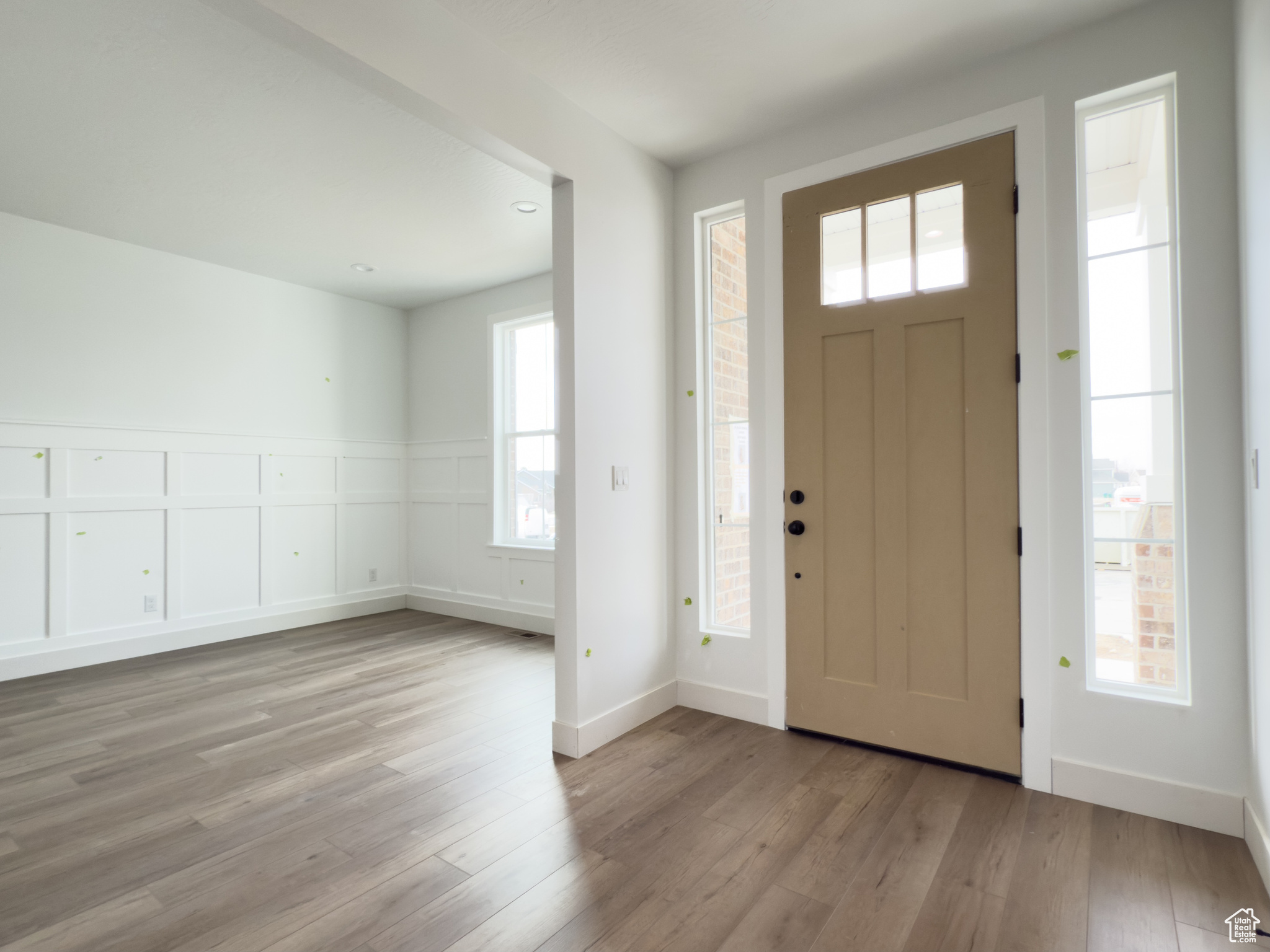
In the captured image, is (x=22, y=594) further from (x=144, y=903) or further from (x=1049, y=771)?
(x=1049, y=771)

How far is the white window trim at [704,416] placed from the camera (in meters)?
3.20

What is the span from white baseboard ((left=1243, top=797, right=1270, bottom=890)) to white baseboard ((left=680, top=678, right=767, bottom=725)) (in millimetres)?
1607

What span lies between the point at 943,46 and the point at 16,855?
4.13 meters

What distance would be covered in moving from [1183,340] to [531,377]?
411cm

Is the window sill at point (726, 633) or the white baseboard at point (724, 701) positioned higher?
the window sill at point (726, 633)

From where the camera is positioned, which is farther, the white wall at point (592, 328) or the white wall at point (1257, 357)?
the white wall at point (592, 328)

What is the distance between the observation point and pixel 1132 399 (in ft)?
7.33

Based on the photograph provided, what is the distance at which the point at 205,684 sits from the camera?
3.71 meters

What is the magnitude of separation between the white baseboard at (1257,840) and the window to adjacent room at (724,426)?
1810mm

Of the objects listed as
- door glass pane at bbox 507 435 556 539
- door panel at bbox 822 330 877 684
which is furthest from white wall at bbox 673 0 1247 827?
door glass pane at bbox 507 435 556 539

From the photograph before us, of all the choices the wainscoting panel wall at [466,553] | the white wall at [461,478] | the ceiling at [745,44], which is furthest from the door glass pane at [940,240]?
the wainscoting panel wall at [466,553]

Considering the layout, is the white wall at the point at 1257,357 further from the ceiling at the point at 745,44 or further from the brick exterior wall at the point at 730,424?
the brick exterior wall at the point at 730,424

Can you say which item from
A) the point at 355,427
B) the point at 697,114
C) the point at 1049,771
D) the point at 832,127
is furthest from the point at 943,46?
the point at 355,427

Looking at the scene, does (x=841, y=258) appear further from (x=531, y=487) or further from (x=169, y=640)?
(x=169, y=640)
